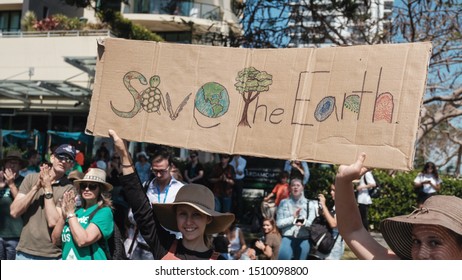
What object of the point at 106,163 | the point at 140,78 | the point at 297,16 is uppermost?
the point at 297,16

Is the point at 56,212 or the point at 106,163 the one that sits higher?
the point at 56,212

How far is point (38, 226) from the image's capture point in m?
4.30

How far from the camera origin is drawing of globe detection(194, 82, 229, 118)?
3568 mm

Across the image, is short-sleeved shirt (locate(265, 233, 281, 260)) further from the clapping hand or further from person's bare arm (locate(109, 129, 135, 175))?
person's bare arm (locate(109, 129, 135, 175))

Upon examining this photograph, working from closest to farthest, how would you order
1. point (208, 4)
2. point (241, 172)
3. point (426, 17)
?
1. point (241, 172)
2. point (426, 17)
3. point (208, 4)

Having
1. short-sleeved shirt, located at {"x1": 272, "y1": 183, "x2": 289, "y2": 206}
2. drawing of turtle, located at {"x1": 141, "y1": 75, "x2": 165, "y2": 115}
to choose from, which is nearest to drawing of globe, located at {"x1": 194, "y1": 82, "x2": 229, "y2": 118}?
drawing of turtle, located at {"x1": 141, "y1": 75, "x2": 165, "y2": 115}

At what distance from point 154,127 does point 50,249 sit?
142 centimetres

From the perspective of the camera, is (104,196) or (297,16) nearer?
(104,196)

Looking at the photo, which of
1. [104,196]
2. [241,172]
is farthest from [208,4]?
[104,196]

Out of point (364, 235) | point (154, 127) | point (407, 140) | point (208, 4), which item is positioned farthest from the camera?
point (208, 4)

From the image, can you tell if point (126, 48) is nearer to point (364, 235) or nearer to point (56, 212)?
point (56, 212)

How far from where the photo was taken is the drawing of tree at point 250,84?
3.52 meters

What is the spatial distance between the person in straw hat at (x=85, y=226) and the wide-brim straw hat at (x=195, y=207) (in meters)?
0.81

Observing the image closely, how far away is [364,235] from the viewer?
256cm
